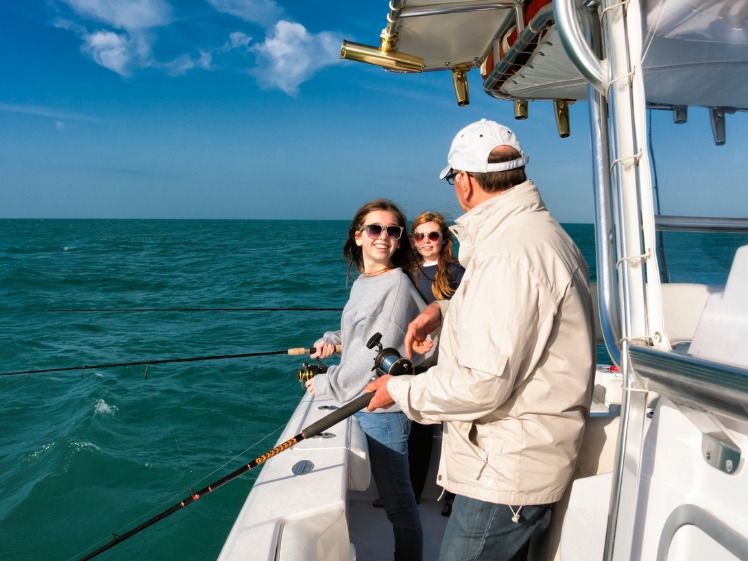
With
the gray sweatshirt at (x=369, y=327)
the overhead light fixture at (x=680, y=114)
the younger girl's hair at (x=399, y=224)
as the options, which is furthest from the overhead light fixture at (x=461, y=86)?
the overhead light fixture at (x=680, y=114)

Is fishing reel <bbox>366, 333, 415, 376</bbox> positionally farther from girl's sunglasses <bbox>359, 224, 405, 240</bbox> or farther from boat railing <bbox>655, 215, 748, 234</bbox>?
boat railing <bbox>655, 215, 748, 234</bbox>

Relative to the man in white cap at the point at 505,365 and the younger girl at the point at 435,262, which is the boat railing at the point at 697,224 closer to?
the man in white cap at the point at 505,365

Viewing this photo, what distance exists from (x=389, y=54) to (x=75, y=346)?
8955 mm

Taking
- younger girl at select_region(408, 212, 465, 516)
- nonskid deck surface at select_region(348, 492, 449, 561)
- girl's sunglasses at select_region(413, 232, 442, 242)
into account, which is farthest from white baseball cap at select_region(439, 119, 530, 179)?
nonskid deck surface at select_region(348, 492, 449, 561)

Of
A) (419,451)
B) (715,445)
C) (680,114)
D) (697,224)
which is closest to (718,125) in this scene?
(680,114)

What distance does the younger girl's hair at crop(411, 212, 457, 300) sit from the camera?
3281 mm

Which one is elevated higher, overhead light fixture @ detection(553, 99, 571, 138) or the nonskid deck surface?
overhead light fixture @ detection(553, 99, 571, 138)

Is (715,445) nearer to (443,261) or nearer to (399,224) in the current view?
(399,224)

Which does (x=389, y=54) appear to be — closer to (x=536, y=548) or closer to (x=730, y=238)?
A: (x=730, y=238)

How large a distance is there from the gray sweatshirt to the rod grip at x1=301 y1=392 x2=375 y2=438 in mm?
97

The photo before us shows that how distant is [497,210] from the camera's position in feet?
4.65

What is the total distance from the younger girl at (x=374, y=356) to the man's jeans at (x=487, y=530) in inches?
25.4

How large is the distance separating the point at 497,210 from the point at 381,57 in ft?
2.44

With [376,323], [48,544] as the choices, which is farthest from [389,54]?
[48,544]
